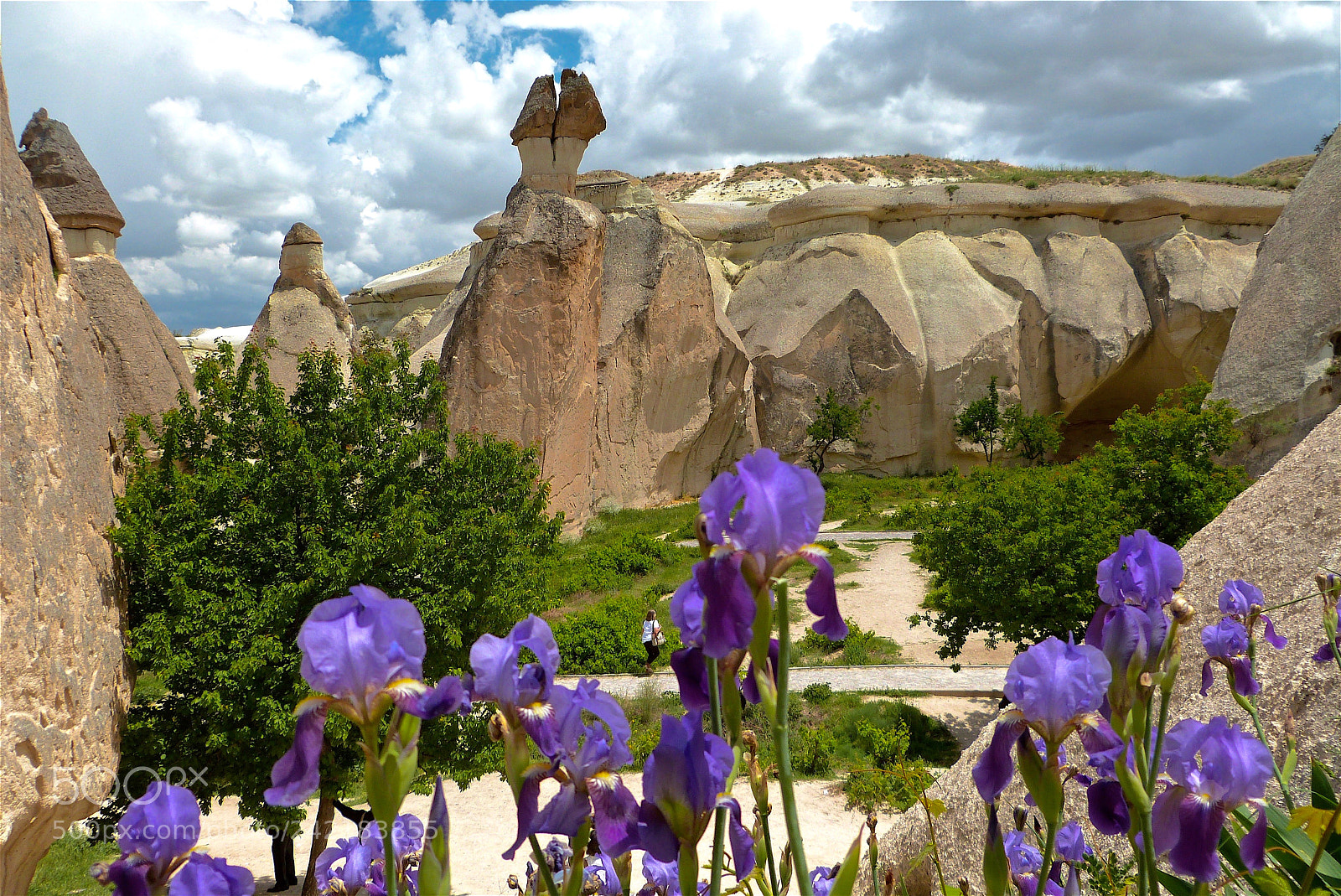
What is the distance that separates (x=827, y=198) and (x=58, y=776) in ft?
93.1

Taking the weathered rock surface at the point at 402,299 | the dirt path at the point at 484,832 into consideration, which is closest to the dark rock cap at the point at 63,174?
the dirt path at the point at 484,832

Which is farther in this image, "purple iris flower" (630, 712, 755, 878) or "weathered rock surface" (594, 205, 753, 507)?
"weathered rock surface" (594, 205, 753, 507)

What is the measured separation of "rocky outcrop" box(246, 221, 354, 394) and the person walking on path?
13.4m

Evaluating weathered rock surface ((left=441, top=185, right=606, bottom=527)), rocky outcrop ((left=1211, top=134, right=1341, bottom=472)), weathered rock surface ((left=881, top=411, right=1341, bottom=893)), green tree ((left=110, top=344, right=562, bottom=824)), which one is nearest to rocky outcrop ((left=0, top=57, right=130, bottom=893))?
green tree ((left=110, top=344, right=562, bottom=824))

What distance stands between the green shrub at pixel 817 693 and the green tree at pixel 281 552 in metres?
4.17

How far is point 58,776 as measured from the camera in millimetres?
4457

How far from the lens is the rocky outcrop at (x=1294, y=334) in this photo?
13406 millimetres

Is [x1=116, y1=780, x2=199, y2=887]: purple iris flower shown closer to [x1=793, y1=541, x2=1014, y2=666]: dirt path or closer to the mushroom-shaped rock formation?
[x1=793, y1=541, x2=1014, y2=666]: dirt path

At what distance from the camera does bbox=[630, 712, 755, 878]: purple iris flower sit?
957 mm

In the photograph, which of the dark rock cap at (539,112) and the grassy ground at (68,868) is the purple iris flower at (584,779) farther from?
the dark rock cap at (539,112)

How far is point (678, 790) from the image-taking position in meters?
0.97

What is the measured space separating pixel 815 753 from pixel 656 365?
1402cm

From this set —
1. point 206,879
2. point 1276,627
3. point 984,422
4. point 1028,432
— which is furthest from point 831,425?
point 206,879

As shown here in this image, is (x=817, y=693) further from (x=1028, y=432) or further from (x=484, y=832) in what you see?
(x=1028, y=432)
